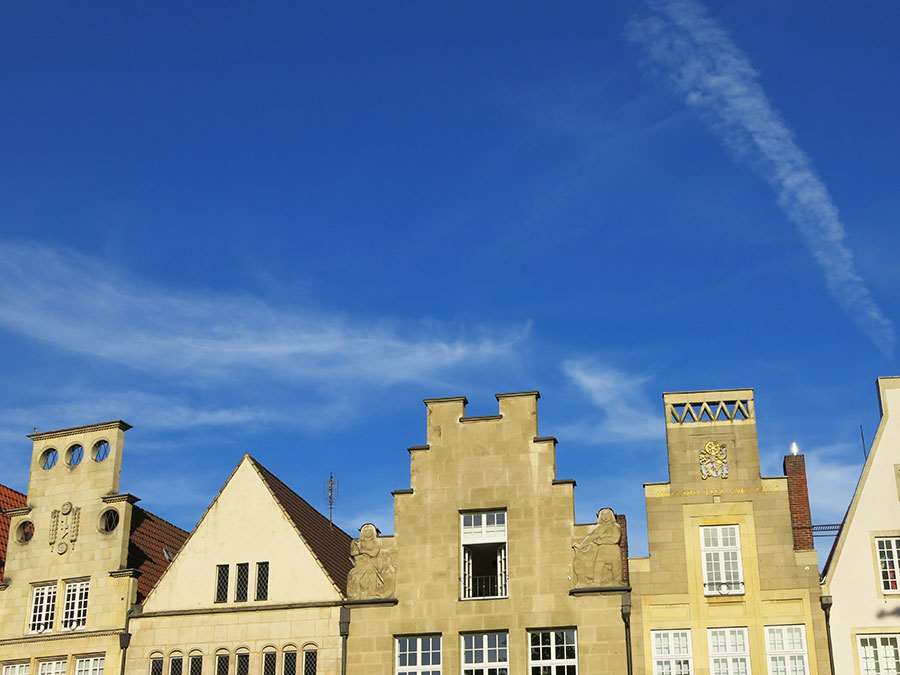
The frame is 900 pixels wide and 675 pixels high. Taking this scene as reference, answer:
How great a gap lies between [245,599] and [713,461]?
15.0 m

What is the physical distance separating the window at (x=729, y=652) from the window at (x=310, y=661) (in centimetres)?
1165

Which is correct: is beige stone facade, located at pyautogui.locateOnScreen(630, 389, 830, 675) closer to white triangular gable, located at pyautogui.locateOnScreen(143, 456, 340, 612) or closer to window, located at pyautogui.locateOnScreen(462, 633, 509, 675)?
window, located at pyautogui.locateOnScreen(462, 633, 509, 675)

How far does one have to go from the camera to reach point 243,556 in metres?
42.5

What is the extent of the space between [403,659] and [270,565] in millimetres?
5292

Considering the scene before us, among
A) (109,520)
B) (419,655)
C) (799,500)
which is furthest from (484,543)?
(109,520)

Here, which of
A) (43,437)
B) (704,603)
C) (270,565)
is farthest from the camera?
(43,437)

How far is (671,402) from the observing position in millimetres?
41156

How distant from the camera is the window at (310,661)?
4034 centimetres

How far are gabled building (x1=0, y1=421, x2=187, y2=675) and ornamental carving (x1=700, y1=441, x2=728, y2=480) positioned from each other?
59.7ft

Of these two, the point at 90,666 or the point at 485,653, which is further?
the point at 90,666

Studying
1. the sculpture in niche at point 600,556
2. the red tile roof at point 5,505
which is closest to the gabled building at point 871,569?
the sculpture in niche at point 600,556

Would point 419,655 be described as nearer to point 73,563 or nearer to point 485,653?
point 485,653

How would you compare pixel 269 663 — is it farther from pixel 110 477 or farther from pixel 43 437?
pixel 43 437

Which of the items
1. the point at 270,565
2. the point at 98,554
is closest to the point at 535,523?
the point at 270,565
